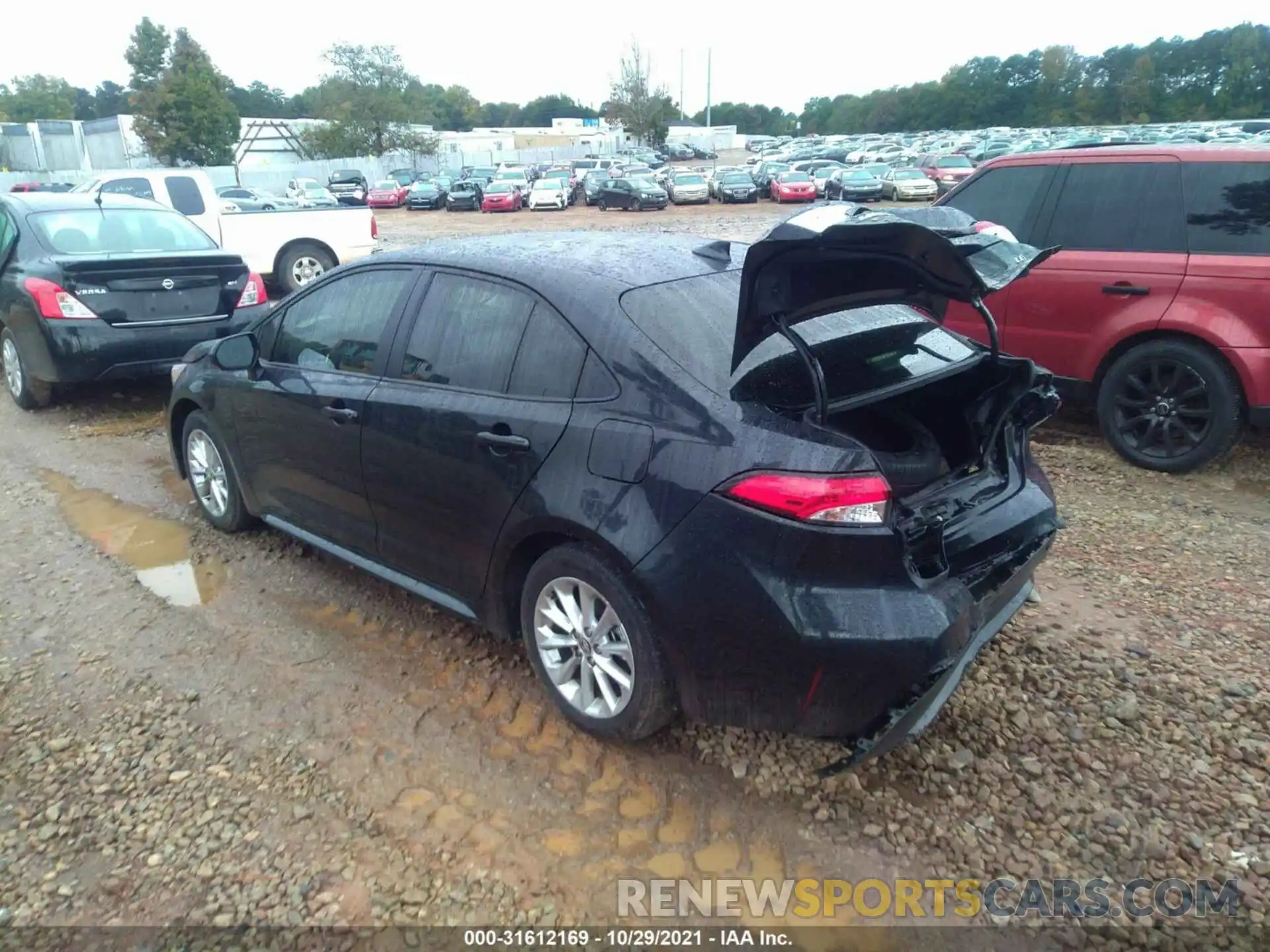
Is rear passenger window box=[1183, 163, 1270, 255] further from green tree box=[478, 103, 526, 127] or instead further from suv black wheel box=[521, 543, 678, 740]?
green tree box=[478, 103, 526, 127]

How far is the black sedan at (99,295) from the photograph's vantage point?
22.0 feet

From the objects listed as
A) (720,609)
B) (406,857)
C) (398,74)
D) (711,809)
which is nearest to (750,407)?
(720,609)

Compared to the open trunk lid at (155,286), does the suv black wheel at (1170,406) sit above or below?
below

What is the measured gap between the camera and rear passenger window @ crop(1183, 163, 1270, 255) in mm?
4977

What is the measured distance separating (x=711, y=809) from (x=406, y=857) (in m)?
0.94

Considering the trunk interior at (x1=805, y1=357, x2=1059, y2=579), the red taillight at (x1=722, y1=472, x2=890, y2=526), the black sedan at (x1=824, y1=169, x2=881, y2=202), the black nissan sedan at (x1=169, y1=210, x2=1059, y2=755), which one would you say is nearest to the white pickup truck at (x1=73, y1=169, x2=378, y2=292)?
the black nissan sedan at (x1=169, y1=210, x2=1059, y2=755)

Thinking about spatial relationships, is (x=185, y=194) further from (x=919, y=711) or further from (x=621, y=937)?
(x=919, y=711)

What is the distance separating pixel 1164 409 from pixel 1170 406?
0.04 m

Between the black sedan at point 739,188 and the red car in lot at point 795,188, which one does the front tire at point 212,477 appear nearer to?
the red car in lot at point 795,188

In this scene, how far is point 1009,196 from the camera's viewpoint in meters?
6.08

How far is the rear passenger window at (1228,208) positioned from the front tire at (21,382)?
8.17 meters

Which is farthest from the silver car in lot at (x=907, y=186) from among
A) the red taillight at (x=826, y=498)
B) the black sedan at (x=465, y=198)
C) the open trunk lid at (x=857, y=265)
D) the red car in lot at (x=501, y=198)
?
the red taillight at (x=826, y=498)

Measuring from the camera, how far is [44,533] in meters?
5.14

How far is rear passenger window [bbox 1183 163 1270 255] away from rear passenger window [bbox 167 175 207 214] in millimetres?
11764
